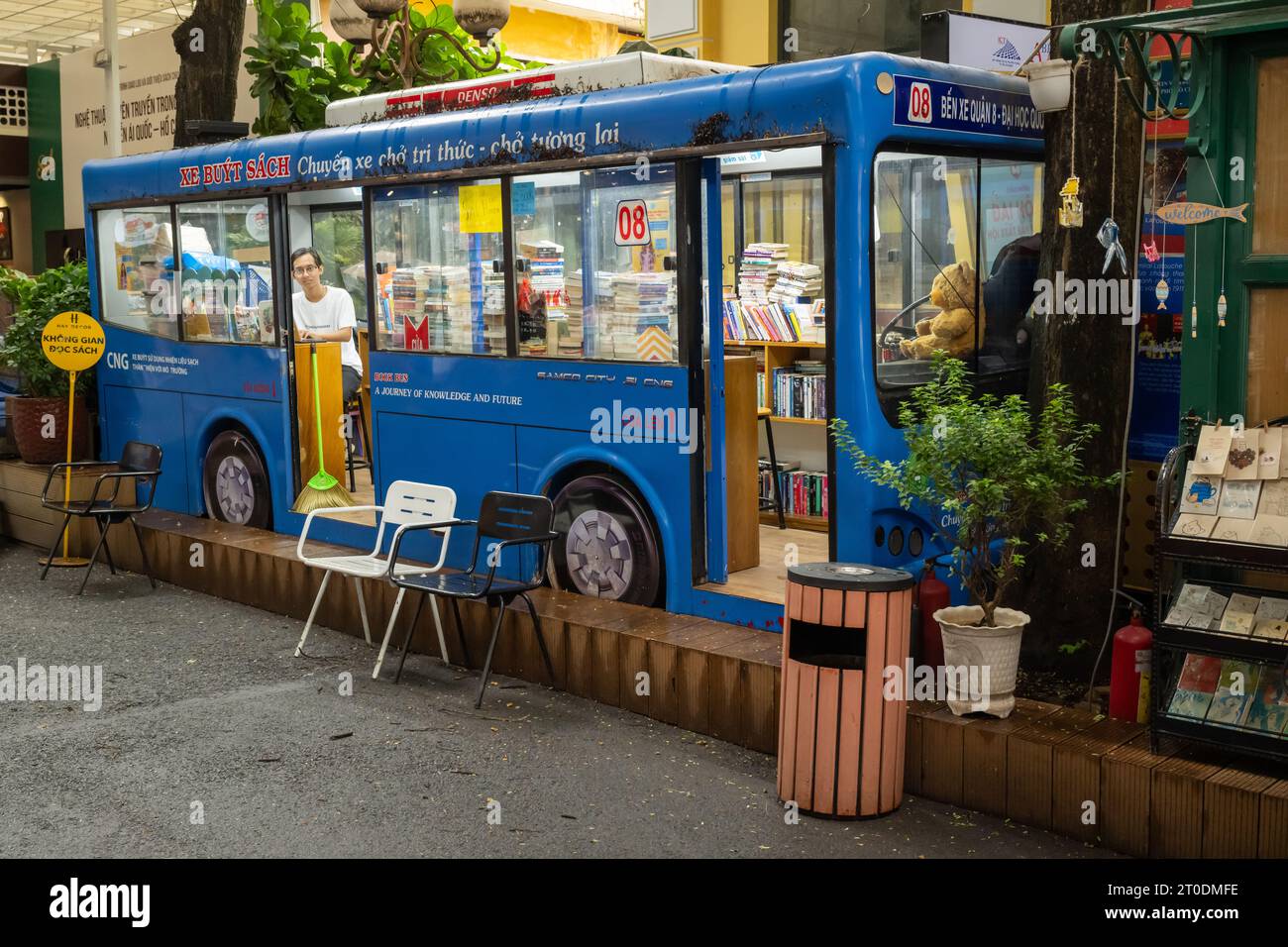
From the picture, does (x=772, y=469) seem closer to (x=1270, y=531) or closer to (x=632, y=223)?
(x=632, y=223)

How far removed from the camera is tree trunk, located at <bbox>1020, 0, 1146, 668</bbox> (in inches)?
230

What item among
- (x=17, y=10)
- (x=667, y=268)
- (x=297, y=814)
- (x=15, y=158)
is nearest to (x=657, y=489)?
(x=667, y=268)

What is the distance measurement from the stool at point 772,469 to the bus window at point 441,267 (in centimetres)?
167

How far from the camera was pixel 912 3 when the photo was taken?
36.0ft

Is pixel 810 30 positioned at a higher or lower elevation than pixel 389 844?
higher

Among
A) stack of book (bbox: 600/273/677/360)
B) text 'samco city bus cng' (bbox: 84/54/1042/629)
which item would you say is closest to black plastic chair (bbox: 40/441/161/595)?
text 'samco city bus cng' (bbox: 84/54/1042/629)

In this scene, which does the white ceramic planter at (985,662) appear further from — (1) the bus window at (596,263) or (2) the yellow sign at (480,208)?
(2) the yellow sign at (480,208)

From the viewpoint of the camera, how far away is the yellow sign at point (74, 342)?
10.3m

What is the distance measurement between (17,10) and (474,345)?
2146 centimetres

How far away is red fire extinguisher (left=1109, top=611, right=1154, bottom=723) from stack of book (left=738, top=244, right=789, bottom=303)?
14.1 ft

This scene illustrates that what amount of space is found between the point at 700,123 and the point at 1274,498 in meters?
3.05

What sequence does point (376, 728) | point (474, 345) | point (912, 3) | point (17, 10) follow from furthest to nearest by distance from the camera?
point (17, 10)
point (912, 3)
point (474, 345)
point (376, 728)

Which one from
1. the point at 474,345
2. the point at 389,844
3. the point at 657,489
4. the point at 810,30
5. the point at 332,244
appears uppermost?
the point at 810,30

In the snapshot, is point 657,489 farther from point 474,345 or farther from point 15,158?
point 15,158
